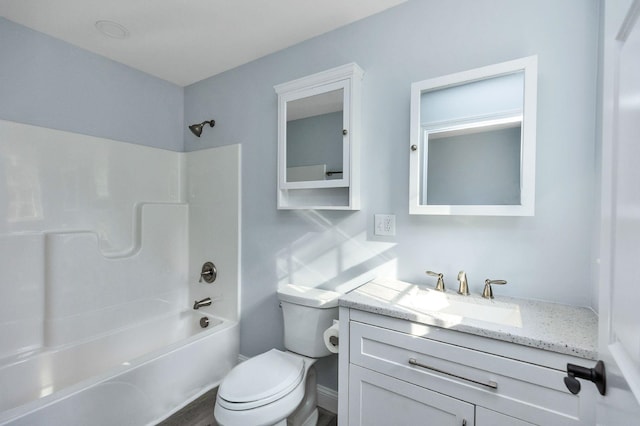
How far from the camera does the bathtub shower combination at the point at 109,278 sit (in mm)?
1642

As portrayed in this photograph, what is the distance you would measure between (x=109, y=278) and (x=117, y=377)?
2.53 ft

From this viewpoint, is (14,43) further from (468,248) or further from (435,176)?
(468,248)

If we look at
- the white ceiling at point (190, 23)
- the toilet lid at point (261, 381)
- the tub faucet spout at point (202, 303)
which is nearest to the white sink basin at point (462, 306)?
the toilet lid at point (261, 381)

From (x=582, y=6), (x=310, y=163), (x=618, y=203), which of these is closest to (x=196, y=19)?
(x=310, y=163)

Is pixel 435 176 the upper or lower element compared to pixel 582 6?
lower

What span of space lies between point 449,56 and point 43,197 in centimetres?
248

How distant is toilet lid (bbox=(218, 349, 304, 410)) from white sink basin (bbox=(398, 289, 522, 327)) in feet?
2.23

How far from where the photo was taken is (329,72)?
65.9 inches

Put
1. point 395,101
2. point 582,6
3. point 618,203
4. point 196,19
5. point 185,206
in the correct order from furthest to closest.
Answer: point 185,206
point 196,19
point 395,101
point 582,6
point 618,203

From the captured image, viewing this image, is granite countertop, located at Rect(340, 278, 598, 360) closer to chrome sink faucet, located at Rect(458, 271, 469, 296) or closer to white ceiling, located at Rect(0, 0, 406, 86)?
chrome sink faucet, located at Rect(458, 271, 469, 296)

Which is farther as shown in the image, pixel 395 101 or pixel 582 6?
pixel 395 101

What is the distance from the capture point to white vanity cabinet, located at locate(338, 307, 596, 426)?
0.90 meters

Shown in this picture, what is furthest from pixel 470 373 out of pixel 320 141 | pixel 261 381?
pixel 320 141

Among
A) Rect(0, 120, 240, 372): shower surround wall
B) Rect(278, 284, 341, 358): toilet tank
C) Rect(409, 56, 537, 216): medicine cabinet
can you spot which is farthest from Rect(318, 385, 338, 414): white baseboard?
Rect(409, 56, 537, 216): medicine cabinet
